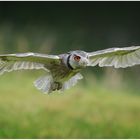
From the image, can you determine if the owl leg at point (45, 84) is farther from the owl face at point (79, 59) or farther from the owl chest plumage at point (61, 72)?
the owl face at point (79, 59)

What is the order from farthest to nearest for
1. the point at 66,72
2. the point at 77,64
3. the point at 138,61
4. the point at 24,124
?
1. the point at 24,124
2. the point at 138,61
3. the point at 66,72
4. the point at 77,64

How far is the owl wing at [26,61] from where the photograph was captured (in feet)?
5.60

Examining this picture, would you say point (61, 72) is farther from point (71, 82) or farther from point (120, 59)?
point (120, 59)

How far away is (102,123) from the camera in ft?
8.55

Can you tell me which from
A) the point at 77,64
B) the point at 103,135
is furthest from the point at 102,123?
the point at 77,64

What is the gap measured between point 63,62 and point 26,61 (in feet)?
0.37

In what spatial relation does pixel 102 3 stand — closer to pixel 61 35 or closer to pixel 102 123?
pixel 61 35

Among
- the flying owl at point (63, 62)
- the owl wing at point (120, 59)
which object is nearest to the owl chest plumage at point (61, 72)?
the flying owl at point (63, 62)

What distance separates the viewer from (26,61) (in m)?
1.78

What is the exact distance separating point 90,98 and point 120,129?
0.18m

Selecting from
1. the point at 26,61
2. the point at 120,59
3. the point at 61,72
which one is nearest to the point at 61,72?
the point at 61,72

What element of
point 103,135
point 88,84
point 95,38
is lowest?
point 103,135

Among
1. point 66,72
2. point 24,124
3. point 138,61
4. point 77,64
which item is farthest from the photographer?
point 24,124

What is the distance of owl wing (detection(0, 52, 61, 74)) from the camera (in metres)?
1.71
